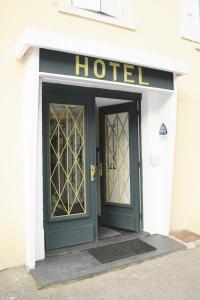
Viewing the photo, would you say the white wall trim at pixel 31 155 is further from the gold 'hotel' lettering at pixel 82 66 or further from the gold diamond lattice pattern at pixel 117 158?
the gold diamond lattice pattern at pixel 117 158

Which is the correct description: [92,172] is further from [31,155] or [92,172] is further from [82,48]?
[82,48]

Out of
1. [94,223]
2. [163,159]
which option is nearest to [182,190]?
[163,159]

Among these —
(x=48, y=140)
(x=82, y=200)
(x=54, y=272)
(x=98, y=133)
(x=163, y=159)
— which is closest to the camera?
(x=54, y=272)

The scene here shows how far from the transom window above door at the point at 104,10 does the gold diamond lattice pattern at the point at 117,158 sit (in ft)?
5.66

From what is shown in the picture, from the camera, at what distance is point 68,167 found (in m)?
4.92

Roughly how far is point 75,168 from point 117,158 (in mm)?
1243

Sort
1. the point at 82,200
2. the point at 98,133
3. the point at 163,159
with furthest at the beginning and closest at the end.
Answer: the point at 98,133 → the point at 163,159 → the point at 82,200

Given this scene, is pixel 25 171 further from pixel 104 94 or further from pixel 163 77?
pixel 163 77

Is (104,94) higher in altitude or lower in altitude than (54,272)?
higher

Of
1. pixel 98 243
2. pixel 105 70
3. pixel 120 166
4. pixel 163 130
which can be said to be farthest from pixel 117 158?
pixel 105 70

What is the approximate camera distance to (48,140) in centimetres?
468

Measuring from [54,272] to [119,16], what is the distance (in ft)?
14.7

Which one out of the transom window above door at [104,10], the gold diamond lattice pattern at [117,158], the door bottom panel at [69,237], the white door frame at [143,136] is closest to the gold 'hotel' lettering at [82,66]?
the white door frame at [143,136]

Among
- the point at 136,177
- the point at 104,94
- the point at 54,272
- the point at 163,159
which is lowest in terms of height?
the point at 54,272
